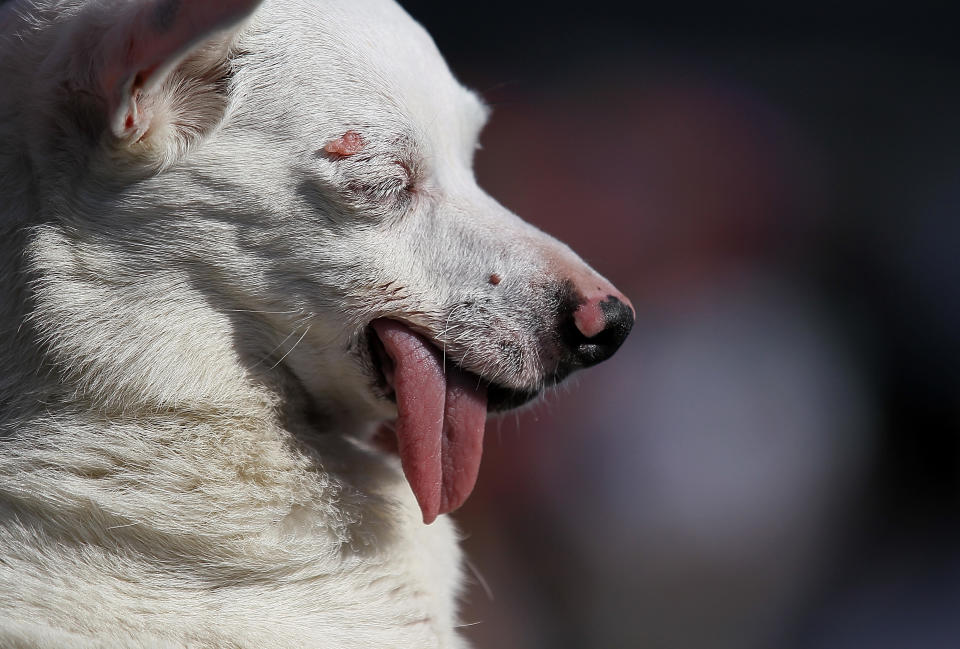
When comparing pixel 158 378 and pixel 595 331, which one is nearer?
pixel 158 378

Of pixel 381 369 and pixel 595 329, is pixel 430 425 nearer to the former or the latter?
pixel 381 369

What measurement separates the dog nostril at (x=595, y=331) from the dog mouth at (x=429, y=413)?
0.20 m

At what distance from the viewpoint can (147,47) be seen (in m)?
1.52

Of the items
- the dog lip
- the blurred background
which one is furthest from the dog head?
the blurred background

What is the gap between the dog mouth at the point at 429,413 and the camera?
173 centimetres

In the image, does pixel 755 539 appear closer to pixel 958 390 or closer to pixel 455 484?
pixel 958 390

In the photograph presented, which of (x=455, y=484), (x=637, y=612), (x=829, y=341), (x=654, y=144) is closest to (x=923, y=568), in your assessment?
(x=829, y=341)

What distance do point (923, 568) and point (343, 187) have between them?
208 inches

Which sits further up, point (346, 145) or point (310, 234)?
point (346, 145)

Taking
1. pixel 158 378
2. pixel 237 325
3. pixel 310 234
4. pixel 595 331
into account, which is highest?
pixel 595 331

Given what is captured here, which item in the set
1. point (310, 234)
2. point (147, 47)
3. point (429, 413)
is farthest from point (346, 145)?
point (429, 413)

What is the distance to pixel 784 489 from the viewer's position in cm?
559

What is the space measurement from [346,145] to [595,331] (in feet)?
2.00

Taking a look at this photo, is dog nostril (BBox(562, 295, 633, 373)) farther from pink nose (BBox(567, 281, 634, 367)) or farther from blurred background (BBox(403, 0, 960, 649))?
blurred background (BBox(403, 0, 960, 649))
